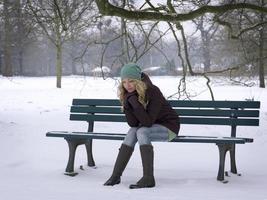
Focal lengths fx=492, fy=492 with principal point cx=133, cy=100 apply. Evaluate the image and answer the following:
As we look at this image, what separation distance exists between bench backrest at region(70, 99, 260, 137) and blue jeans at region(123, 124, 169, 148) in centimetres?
99

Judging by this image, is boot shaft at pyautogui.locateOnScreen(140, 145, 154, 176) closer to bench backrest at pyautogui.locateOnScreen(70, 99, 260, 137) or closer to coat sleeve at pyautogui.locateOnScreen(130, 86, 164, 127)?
coat sleeve at pyautogui.locateOnScreen(130, 86, 164, 127)

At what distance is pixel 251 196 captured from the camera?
4914 millimetres

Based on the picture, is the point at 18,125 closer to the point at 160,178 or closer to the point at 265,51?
the point at 160,178

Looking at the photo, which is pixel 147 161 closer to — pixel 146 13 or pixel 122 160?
pixel 122 160

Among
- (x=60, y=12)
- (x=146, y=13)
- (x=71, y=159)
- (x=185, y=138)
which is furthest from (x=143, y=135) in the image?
(x=60, y=12)

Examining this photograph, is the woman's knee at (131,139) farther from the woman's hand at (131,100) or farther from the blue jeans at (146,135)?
the woman's hand at (131,100)

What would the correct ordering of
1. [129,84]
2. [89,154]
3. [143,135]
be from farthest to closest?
[89,154] → [129,84] → [143,135]

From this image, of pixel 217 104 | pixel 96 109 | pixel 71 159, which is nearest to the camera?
pixel 71 159

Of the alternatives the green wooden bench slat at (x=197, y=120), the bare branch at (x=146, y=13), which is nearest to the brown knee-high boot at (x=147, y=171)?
the green wooden bench slat at (x=197, y=120)

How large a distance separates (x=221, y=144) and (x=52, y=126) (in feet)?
17.6

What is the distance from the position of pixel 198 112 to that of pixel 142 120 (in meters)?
1.24

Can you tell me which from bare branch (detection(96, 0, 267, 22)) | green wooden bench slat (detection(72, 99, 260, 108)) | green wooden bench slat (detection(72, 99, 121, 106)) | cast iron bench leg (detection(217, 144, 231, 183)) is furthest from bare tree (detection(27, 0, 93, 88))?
cast iron bench leg (detection(217, 144, 231, 183))

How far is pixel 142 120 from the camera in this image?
17.9 ft

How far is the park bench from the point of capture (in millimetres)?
5750
